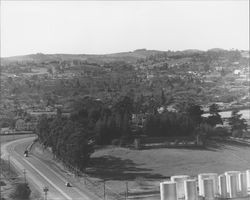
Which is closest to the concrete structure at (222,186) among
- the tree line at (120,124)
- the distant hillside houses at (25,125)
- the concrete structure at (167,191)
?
the concrete structure at (167,191)

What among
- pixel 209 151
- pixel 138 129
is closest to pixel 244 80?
pixel 138 129

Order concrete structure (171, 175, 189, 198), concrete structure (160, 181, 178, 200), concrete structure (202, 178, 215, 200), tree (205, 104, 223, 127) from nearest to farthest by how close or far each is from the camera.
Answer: concrete structure (160, 181, 178, 200) < concrete structure (202, 178, 215, 200) < concrete structure (171, 175, 189, 198) < tree (205, 104, 223, 127)

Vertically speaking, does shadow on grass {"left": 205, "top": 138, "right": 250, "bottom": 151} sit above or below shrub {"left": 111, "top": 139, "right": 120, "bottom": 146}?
below

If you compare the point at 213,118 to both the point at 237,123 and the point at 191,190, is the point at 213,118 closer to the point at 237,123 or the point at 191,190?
the point at 237,123

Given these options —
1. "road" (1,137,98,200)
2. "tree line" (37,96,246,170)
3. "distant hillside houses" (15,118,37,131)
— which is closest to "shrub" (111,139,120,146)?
"tree line" (37,96,246,170)

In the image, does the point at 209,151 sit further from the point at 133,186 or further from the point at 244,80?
the point at 244,80

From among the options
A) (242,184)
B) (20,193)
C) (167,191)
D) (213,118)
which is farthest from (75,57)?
(20,193)

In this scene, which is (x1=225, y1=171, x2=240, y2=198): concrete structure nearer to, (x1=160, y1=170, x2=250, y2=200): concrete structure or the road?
(x1=160, y1=170, x2=250, y2=200): concrete structure

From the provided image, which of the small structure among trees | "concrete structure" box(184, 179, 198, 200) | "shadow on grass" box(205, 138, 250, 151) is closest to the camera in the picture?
"concrete structure" box(184, 179, 198, 200)
